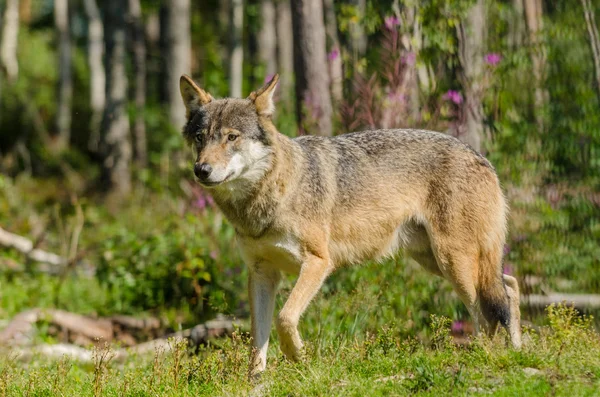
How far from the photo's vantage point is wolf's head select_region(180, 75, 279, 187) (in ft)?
20.2

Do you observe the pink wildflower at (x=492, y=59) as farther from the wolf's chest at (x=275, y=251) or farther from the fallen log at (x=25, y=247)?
the fallen log at (x=25, y=247)

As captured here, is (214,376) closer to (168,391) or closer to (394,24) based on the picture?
(168,391)

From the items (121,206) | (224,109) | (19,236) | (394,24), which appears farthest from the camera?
(121,206)

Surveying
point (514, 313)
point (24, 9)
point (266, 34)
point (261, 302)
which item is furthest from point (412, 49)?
point (24, 9)

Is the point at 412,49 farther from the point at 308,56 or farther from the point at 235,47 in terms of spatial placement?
the point at 235,47

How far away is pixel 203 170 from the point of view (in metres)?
6.04

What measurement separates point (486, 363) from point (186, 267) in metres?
5.07

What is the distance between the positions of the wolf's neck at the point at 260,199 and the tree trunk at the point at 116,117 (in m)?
14.4

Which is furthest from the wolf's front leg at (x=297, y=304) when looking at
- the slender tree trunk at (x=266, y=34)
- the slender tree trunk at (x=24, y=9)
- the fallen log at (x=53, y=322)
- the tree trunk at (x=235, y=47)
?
the slender tree trunk at (x=24, y=9)

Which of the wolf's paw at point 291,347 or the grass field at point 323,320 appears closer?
the grass field at point 323,320

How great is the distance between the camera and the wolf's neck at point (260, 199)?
650 cm

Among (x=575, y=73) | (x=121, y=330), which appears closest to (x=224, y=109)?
(x=121, y=330)

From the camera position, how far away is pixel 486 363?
5.63 metres

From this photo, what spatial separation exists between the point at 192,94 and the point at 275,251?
5.03 ft
